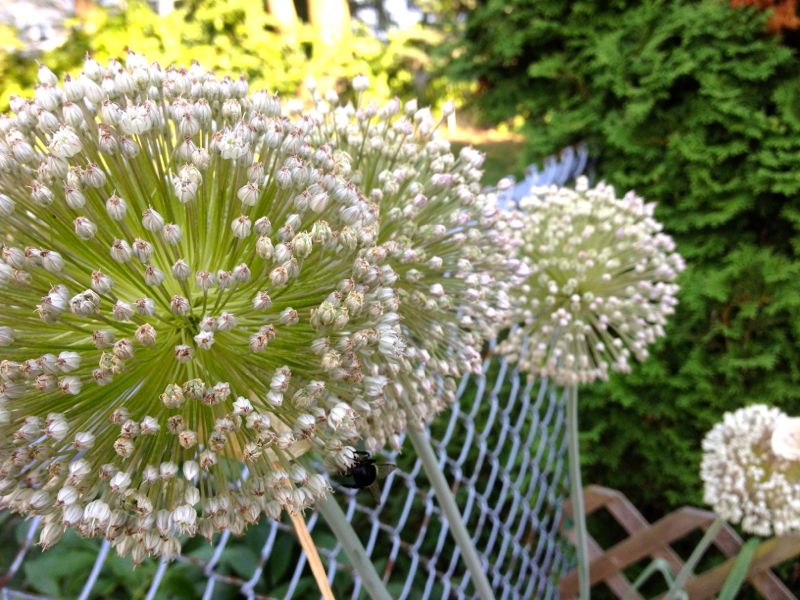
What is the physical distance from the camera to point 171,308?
50 centimetres

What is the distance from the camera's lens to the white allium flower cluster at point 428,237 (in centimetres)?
64

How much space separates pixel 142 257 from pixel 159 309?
0.06 meters

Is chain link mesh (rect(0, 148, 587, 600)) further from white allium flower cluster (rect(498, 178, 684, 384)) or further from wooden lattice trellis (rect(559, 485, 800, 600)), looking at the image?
white allium flower cluster (rect(498, 178, 684, 384))

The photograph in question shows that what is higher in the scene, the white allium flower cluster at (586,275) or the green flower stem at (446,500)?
the white allium flower cluster at (586,275)

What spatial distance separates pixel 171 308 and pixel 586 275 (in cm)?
76

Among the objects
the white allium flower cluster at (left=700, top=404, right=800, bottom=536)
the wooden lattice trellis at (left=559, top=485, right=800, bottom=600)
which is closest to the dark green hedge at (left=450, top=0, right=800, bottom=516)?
the wooden lattice trellis at (left=559, top=485, right=800, bottom=600)

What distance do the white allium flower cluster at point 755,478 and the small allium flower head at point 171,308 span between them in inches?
35.2

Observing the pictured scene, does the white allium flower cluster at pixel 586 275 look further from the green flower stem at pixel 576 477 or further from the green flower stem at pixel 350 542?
the green flower stem at pixel 350 542

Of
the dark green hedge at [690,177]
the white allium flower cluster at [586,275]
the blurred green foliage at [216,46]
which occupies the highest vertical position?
the blurred green foliage at [216,46]

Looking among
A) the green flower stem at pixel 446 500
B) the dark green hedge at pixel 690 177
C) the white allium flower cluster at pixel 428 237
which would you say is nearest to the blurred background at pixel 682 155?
the dark green hedge at pixel 690 177

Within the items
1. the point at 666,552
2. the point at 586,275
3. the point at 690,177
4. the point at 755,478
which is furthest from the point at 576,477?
the point at 690,177

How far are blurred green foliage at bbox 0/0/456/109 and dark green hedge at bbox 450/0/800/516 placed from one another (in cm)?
201

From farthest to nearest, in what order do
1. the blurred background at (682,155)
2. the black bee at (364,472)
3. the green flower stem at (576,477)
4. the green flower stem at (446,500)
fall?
the blurred background at (682,155) < the green flower stem at (576,477) < the green flower stem at (446,500) < the black bee at (364,472)

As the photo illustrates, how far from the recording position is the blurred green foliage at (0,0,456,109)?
14.0ft
